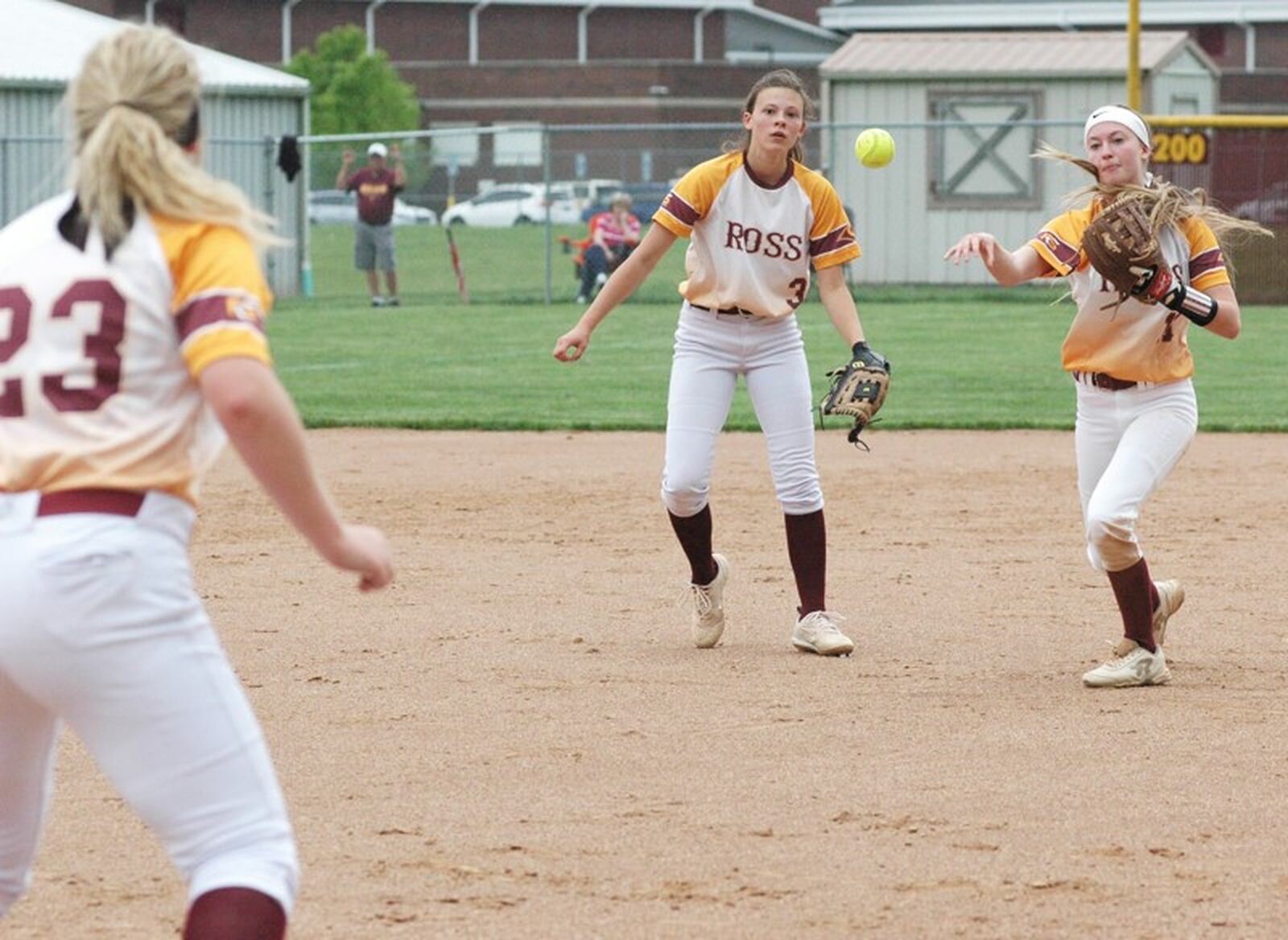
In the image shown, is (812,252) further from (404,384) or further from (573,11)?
(573,11)

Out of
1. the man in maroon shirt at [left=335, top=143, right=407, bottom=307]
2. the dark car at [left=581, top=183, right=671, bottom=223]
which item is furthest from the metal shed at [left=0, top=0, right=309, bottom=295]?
the dark car at [left=581, top=183, right=671, bottom=223]

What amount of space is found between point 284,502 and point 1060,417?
12.0 metres

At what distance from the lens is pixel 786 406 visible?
725 cm

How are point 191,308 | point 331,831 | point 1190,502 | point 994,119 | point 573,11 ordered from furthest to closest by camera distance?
point 573,11
point 994,119
point 1190,502
point 331,831
point 191,308

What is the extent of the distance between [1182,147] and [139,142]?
23.7 meters

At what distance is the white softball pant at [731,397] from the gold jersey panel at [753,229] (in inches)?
3.7

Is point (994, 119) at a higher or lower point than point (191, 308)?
higher

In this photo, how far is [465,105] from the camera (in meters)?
59.4

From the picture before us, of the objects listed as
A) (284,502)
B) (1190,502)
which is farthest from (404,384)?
(284,502)

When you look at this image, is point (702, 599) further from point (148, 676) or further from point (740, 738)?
point (148, 676)

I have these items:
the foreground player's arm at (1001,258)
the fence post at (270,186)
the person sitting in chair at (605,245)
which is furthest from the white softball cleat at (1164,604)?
the fence post at (270,186)

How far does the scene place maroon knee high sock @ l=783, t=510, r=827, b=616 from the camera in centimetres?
733

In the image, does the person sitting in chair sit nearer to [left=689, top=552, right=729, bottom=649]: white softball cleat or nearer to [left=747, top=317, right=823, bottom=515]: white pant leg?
[left=689, top=552, right=729, bottom=649]: white softball cleat

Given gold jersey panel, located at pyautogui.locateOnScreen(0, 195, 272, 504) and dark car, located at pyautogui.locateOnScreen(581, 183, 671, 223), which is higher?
dark car, located at pyautogui.locateOnScreen(581, 183, 671, 223)
